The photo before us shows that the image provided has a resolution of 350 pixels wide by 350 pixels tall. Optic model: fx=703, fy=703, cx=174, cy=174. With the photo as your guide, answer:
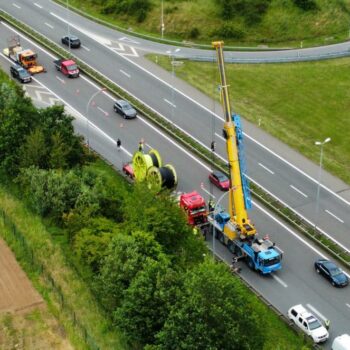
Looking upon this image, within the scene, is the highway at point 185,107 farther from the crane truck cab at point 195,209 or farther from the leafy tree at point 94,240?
the leafy tree at point 94,240

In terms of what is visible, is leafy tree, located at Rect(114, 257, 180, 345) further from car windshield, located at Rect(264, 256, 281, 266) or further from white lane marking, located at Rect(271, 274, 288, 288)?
white lane marking, located at Rect(271, 274, 288, 288)

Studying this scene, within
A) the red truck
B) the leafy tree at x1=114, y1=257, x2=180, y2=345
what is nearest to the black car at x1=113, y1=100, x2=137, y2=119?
the red truck

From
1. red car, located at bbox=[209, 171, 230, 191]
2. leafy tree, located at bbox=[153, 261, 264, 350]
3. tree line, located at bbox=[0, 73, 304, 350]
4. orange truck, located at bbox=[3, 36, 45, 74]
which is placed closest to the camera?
leafy tree, located at bbox=[153, 261, 264, 350]

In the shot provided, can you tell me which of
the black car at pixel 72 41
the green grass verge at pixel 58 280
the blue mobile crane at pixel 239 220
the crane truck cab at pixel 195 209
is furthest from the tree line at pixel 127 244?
the black car at pixel 72 41

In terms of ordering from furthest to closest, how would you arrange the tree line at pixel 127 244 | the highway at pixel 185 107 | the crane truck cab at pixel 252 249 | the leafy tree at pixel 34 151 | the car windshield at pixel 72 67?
the car windshield at pixel 72 67 < the highway at pixel 185 107 < the leafy tree at pixel 34 151 < the crane truck cab at pixel 252 249 < the tree line at pixel 127 244

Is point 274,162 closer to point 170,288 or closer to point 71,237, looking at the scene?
point 71,237

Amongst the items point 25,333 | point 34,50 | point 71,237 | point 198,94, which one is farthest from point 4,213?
point 34,50

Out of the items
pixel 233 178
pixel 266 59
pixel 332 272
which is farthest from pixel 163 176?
pixel 266 59
